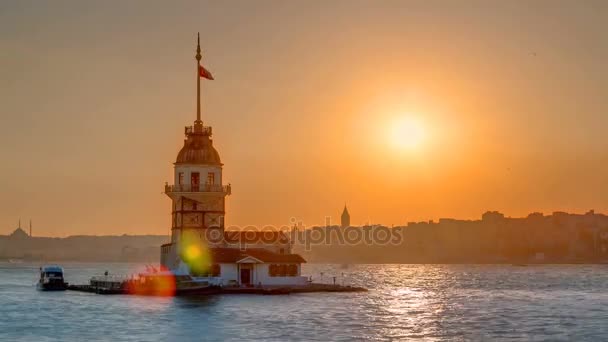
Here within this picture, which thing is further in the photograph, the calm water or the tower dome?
the tower dome

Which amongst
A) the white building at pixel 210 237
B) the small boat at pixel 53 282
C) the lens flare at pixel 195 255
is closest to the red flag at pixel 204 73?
the white building at pixel 210 237

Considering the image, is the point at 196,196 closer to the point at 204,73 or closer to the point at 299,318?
the point at 204,73

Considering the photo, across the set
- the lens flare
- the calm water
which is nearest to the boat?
the lens flare

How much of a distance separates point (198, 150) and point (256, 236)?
1086cm

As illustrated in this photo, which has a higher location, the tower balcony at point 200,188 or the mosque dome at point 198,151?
the mosque dome at point 198,151

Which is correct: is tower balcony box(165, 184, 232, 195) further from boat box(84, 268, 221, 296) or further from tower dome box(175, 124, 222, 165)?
boat box(84, 268, 221, 296)

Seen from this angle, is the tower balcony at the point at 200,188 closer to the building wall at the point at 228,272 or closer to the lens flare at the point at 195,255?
the lens flare at the point at 195,255

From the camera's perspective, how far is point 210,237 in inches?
4146

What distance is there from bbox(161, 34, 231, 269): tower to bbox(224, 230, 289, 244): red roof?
1.76m

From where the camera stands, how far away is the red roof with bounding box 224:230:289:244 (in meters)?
107

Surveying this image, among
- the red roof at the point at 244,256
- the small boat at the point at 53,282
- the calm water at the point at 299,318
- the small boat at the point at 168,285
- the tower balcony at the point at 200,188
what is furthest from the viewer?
the small boat at the point at 53,282

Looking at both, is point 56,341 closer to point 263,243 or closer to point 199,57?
point 263,243

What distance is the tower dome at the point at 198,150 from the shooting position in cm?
10800

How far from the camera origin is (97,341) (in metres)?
66.2
